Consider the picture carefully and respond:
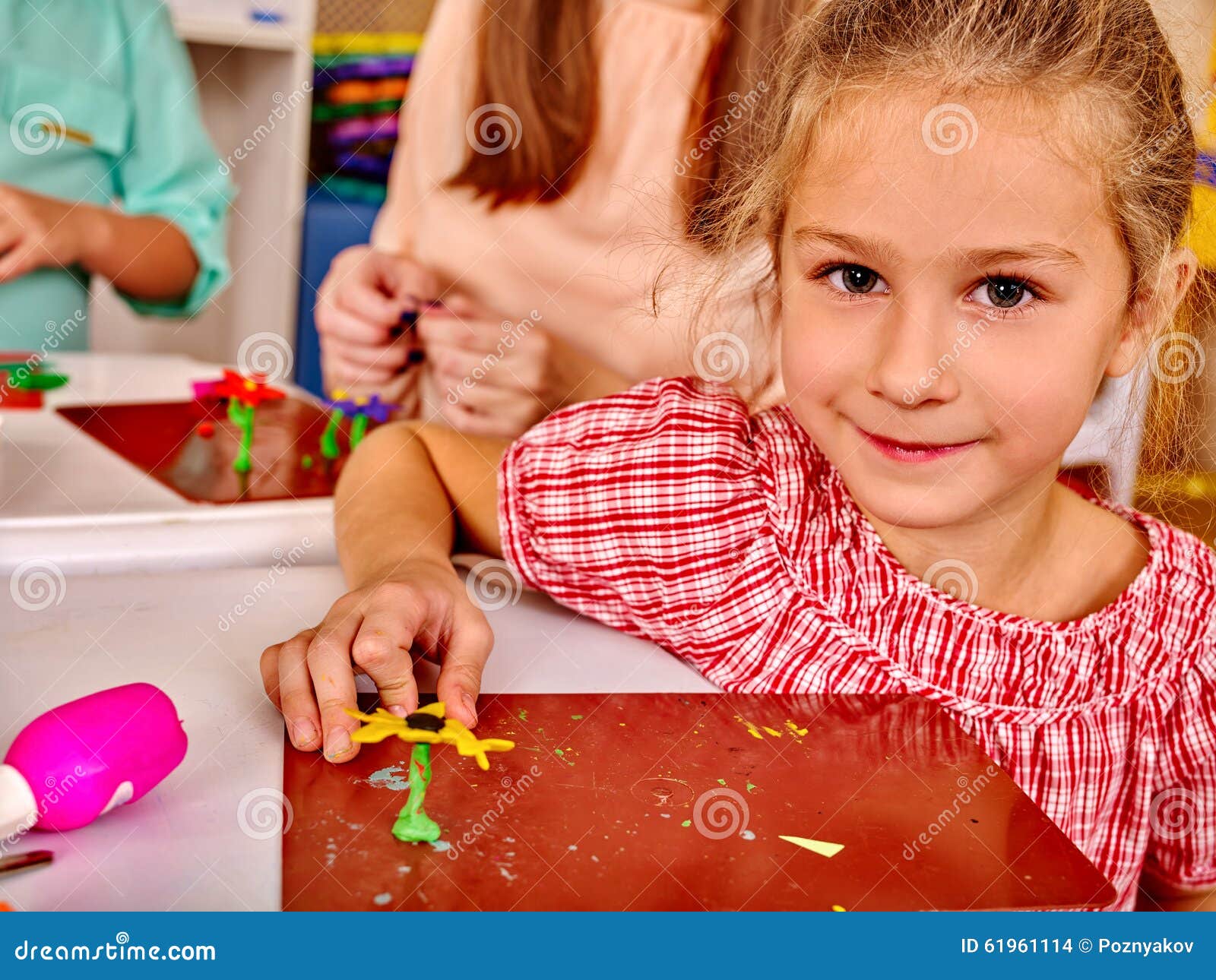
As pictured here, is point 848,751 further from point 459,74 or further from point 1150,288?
point 459,74

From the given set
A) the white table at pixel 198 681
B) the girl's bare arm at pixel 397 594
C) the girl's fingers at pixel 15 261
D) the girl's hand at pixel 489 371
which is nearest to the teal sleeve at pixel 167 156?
the girl's fingers at pixel 15 261

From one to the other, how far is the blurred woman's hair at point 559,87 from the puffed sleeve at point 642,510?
1.77ft

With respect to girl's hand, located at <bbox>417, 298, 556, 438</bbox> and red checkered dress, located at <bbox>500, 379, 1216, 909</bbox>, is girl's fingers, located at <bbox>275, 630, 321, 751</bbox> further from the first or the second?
girl's hand, located at <bbox>417, 298, 556, 438</bbox>

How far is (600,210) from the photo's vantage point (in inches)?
59.6

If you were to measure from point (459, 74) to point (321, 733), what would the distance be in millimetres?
1157

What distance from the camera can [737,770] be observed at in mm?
670

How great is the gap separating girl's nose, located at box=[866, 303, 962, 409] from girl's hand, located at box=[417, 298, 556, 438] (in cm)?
65

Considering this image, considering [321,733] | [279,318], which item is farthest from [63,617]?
[279,318]

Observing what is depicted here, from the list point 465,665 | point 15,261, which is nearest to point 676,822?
point 465,665

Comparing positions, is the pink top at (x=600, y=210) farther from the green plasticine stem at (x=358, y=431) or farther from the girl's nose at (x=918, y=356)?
the girl's nose at (x=918, y=356)

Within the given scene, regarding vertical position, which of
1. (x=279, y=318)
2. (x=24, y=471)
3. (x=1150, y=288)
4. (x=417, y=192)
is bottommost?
(x=279, y=318)

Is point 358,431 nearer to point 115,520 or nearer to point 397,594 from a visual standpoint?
point 115,520

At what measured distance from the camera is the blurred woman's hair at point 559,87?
56.7 inches

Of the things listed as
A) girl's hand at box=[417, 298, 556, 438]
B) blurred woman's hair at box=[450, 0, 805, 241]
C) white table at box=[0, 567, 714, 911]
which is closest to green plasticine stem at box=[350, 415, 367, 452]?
girl's hand at box=[417, 298, 556, 438]
